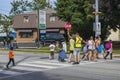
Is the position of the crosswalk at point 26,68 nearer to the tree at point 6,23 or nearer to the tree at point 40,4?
the tree at point 6,23

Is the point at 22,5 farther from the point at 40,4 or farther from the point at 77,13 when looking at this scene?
the point at 77,13

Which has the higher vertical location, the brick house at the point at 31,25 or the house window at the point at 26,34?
the brick house at the point at 31,25

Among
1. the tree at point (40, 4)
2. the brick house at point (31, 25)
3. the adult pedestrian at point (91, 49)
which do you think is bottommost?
the adult pedestrian at point (91, 49)

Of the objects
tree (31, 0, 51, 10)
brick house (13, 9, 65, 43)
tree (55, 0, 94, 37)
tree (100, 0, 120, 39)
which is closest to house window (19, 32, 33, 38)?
brick house (13, 9, 65, 43)

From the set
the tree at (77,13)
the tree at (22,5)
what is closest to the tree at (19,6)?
the tree at (22,5)

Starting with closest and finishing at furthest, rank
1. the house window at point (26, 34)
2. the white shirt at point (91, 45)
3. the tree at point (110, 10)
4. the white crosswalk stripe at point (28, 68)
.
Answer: the white crosswalk stripe at point (28, 68) → the white shirt at point (91, 45) → the tree at point (110, 10) → the house window at point (26, 34)

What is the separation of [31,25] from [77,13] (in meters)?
27.1

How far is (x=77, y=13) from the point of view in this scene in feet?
164

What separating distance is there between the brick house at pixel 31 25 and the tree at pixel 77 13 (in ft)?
58.6

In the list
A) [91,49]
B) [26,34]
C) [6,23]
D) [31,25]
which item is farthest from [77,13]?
[6,23]

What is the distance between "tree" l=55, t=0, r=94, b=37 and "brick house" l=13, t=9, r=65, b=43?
17865 mm

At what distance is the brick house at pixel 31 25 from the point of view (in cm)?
7438

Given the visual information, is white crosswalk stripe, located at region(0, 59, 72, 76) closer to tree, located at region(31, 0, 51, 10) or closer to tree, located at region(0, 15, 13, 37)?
tree, located at region(0, 15, 13, 37)

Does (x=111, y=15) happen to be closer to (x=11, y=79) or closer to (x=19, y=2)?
(x=11, y=79)
